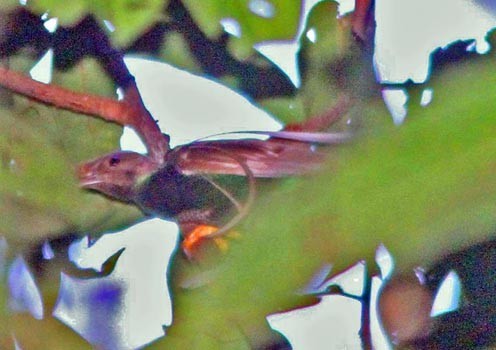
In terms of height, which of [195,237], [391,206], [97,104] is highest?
[97,104]

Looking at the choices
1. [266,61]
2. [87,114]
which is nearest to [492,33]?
[266,61]

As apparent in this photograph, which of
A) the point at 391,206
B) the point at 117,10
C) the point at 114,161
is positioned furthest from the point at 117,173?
the point at 391,206

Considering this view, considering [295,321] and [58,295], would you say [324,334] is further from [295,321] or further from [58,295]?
[58,295]

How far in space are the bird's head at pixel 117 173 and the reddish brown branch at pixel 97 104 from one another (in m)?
0.02

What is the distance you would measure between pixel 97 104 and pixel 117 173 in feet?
0.18

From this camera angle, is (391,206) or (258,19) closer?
(391,206)

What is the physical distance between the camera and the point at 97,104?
41 cm

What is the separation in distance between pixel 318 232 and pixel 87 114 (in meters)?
0.33

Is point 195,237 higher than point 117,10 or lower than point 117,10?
lower

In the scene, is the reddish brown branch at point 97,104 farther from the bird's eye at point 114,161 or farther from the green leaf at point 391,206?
the green leaf at point 391,206

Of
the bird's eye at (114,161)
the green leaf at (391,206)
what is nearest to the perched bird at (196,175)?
the bird's eye at (114,161)

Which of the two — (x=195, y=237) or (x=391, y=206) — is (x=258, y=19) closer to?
(x=195, y=237)

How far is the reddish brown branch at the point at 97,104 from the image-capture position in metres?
0.41

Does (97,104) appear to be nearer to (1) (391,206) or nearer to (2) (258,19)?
(2) (258,19)
